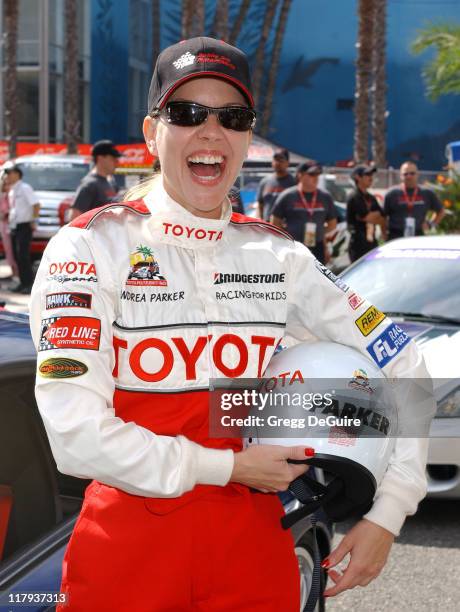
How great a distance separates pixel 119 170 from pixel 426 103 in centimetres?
3102

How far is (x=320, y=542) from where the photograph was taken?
354 centimetres

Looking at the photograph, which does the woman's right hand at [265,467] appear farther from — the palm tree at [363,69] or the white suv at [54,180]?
the palm tree at [363,69]

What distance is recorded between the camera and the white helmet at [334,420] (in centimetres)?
212

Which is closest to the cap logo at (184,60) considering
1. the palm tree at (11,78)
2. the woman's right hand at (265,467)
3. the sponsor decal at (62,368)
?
the sponsor decal at (62,368)

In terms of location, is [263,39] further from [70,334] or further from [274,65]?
[70,334]

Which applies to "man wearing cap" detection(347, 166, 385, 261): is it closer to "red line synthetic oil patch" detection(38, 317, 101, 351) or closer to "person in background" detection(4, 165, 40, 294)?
"person in background" detection(4, 165, 40, 294)

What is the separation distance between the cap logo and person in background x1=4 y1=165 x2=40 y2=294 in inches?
476

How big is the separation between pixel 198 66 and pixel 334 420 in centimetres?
82

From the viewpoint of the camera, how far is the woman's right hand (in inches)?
79.2

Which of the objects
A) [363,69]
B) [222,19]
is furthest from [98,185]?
[222,19]

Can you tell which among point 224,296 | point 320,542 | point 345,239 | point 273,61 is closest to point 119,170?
point 345,239

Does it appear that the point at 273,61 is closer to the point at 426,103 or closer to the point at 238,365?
the point at 426,103

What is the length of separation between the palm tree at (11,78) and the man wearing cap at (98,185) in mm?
16679

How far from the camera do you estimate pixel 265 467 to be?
201cm
